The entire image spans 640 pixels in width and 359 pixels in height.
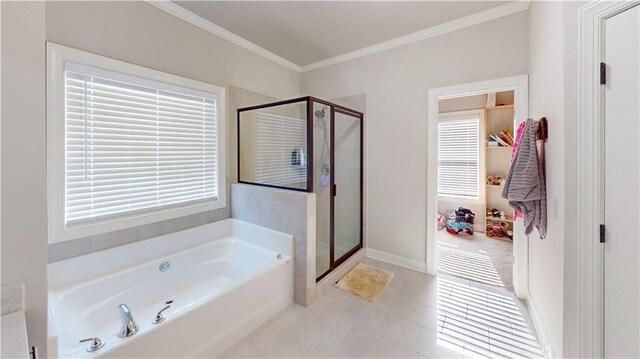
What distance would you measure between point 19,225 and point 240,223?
196cm

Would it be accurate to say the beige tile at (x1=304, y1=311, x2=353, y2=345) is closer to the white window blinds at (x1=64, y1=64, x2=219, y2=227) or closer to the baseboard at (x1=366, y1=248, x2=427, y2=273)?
the baseboard at (x1=366, y1=248, x2=427, y2=273)

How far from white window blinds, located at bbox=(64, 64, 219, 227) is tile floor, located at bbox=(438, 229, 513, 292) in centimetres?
300

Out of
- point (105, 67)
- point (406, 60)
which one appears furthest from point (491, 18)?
point (105, 67)

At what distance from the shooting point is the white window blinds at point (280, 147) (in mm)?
2391

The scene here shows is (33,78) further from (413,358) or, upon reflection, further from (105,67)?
(413,358)

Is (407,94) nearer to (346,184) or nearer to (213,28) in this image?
(346,184)

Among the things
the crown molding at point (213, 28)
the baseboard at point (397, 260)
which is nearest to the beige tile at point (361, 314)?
the baseboard at point (397, 260)

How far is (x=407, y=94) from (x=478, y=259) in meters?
2.29

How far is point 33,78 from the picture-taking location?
0.79 metres

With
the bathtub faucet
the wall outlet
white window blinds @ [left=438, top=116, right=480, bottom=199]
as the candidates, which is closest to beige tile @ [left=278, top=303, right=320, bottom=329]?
the bathtub faucet

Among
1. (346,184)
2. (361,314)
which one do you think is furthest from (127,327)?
(346,184)

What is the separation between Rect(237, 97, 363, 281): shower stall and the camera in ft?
7.80

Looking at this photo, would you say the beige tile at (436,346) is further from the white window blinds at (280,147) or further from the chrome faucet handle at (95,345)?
the chrome faucet handle at (95,345)

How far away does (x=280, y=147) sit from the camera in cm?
269
